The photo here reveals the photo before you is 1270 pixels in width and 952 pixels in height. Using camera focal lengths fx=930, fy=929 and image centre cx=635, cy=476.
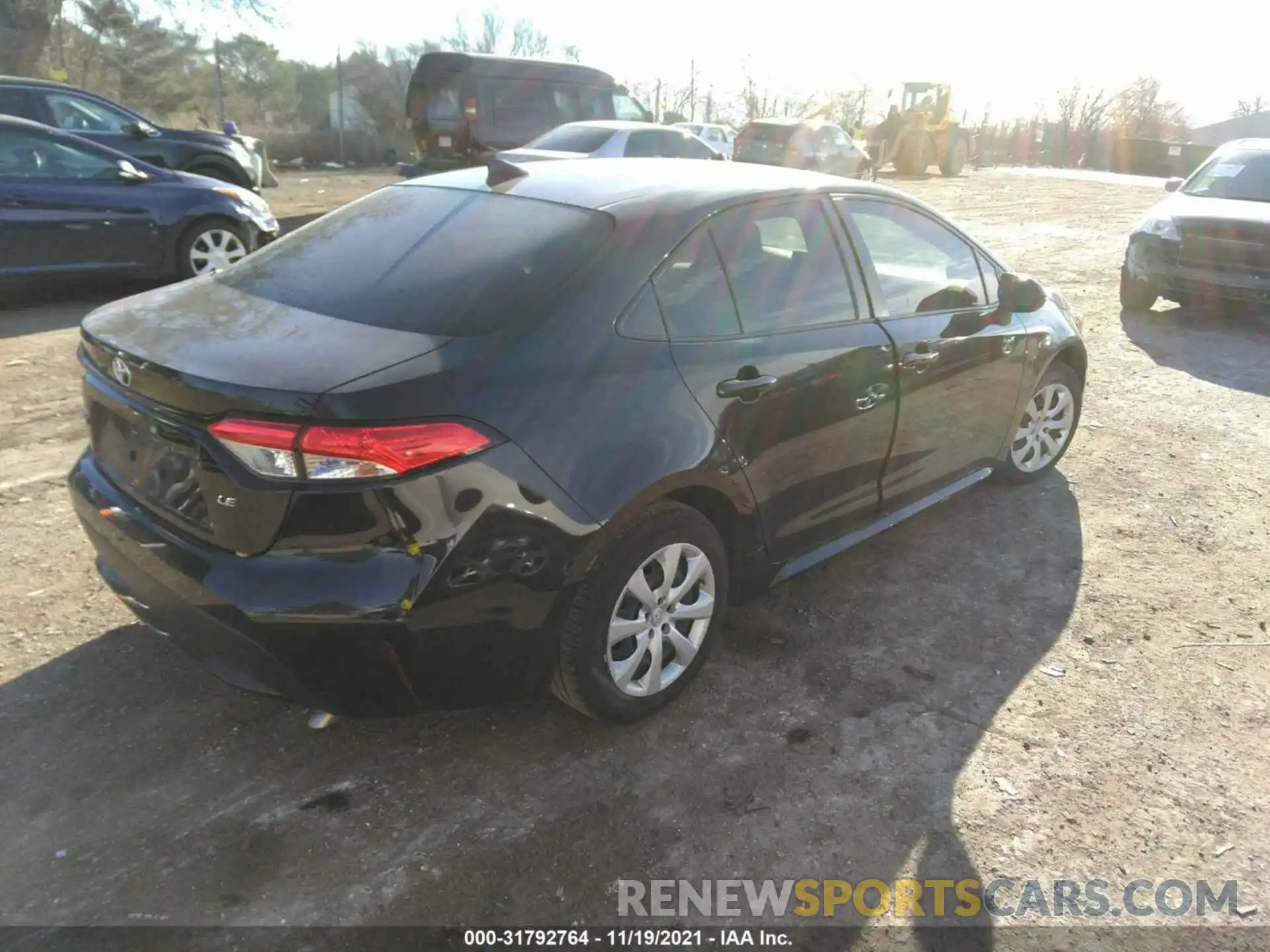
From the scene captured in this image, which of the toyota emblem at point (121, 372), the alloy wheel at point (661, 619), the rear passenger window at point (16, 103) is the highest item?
the rear passenger window at point (16, 103)

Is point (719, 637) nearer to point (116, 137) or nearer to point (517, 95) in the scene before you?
point (116, 137)

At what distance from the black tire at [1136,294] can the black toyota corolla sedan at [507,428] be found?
645 centimetres

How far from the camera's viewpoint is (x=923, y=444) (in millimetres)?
3771

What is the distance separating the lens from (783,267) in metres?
3.26

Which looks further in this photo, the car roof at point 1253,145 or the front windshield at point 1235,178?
the car roof at point 1253,145

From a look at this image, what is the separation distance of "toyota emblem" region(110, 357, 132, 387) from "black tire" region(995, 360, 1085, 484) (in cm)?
371

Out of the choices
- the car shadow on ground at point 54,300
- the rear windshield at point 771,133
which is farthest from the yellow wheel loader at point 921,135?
the car shadow on ground at point 54,300

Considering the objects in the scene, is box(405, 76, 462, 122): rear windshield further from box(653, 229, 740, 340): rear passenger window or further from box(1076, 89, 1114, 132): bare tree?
box(1076, 89, 1114, 132): bare tree

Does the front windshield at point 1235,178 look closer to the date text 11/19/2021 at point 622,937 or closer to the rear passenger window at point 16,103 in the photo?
the date text 11/19/2021 at point 622,937

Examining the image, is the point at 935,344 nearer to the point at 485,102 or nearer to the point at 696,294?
the point at 696,294

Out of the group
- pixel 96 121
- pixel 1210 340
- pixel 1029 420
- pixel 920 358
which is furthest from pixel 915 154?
pixel 920 358

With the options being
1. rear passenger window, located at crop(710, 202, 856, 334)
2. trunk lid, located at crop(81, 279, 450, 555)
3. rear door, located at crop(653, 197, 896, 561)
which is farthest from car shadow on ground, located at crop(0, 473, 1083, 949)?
rear passenger window, located at crop(710, 202, 856, 334)

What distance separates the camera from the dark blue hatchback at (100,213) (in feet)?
23.5

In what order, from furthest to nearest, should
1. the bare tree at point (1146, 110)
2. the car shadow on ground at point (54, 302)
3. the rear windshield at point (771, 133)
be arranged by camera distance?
the bare tree at point (1146, 110) → the rear windshield at point (771, 133) → the car shadow on ground at point (54, 302)
